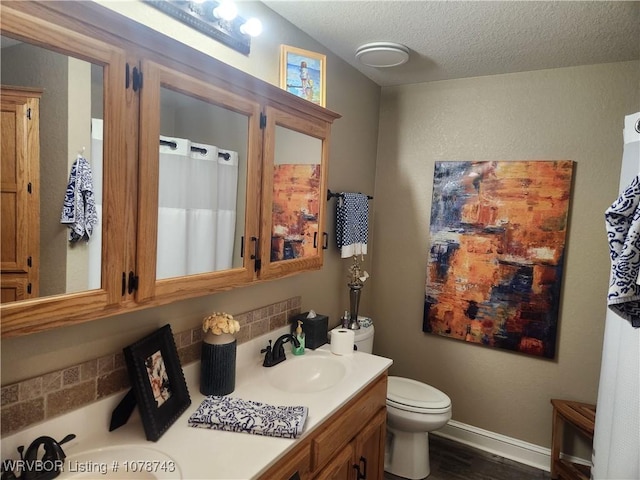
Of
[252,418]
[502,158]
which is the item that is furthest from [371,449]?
[502,158]

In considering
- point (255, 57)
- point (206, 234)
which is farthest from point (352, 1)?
point (206, 234)

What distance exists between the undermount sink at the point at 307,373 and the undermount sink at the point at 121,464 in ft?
2.31

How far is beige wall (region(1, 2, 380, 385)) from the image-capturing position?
1147mm

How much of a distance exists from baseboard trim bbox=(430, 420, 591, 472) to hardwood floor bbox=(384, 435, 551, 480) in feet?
0.11

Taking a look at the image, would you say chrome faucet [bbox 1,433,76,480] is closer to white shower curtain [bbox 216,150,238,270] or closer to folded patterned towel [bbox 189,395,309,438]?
folded patterned towel [bbox 189,395,309,438]

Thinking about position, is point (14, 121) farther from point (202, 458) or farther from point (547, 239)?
point (547, 239)

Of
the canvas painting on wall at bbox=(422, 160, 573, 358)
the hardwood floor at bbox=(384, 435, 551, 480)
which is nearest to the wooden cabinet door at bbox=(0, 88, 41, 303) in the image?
the hardwood floor at bbox=(384, 435, 551, 480)

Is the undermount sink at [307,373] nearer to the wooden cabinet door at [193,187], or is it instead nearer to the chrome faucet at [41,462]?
the wooden cabinet door at [193,187]

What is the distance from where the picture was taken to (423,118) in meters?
2.83

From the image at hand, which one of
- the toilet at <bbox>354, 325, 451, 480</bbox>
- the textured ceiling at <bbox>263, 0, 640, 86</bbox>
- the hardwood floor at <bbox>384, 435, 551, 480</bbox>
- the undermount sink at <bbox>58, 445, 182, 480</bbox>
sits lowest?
the hardwood floor at <bbox>384, 435, 551, 480</bbox>

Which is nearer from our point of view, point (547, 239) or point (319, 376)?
point (319, 376)

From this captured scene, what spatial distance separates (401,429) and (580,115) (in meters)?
2.14

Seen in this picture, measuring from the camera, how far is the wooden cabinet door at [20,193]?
893 mm

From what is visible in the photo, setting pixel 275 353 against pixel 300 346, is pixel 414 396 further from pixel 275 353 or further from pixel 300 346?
pixel 275 353
